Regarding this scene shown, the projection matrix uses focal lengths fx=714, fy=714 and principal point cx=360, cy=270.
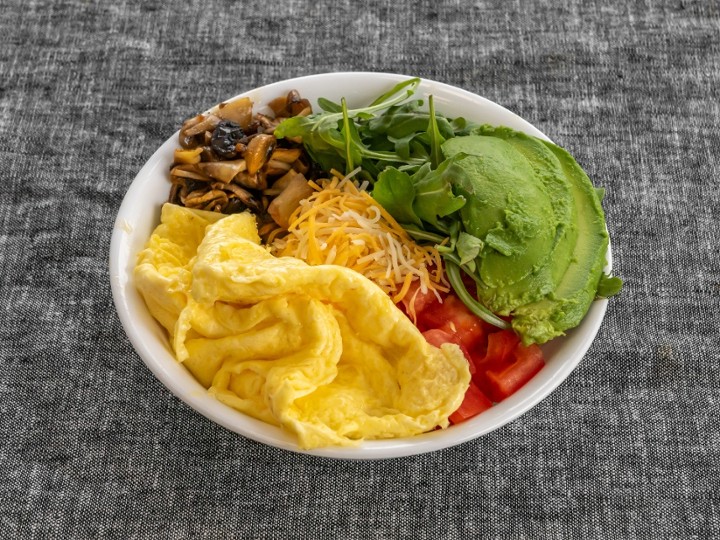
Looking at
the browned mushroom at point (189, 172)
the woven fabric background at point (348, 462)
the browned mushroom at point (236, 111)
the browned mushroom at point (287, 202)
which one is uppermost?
the browned mushroom at point (236, 111)

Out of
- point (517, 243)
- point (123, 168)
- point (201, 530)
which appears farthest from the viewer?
point (123, 168)

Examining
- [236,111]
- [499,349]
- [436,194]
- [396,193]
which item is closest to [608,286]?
[499,349]

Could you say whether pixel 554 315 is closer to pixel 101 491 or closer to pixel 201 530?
pixel 201 530

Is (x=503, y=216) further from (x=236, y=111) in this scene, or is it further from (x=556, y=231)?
(x=236, y=111)

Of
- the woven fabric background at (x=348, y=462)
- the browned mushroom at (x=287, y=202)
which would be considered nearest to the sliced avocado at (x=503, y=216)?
the browned mushroom at (x=287, y=202)

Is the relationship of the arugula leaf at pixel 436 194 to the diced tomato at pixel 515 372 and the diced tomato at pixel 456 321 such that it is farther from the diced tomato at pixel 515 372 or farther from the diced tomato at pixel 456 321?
the diced tomato at pixel 515 372

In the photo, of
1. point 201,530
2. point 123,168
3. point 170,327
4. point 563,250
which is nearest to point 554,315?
point 563,250
